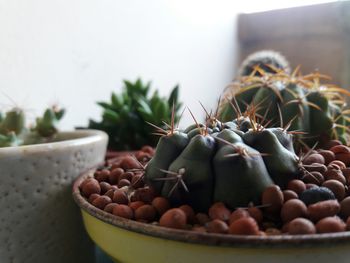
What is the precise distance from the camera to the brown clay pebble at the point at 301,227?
300mm

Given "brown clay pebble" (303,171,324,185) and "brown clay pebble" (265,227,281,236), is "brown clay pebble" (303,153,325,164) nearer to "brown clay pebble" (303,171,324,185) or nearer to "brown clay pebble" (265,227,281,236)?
"brown clay pebble" (303,171,324,185)

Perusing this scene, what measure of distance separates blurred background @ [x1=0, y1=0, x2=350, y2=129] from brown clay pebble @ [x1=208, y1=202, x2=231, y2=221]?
0.53 m

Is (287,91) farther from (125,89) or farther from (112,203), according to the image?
(125,89)

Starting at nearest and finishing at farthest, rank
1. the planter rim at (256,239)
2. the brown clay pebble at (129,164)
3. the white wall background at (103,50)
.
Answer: the planter rim at (256,239)
the brown clay pebble at (129,164)
the white wall background at (103,50)

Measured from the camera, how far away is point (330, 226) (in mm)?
303

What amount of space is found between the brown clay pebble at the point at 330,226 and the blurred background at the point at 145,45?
0.61 meters

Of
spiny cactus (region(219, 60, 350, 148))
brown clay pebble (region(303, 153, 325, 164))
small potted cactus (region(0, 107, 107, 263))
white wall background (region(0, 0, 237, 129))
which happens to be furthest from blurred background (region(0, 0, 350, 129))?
brown clay pebble (region(303, 153, 325, 164))

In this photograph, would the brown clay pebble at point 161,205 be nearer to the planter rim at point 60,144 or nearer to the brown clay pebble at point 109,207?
the brown clay pebble at point 109,207

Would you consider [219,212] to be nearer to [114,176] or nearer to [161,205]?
[161,205]

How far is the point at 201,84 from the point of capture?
1.49 meters

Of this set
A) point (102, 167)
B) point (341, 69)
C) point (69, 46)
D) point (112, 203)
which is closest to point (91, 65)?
point (69, 46)

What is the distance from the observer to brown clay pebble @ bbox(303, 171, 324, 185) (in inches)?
15.6

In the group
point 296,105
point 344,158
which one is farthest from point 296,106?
A: point 344,158

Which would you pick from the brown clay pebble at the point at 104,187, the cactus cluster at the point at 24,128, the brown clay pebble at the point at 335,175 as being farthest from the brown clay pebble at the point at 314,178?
the cactus cluster at the point at 24,128
